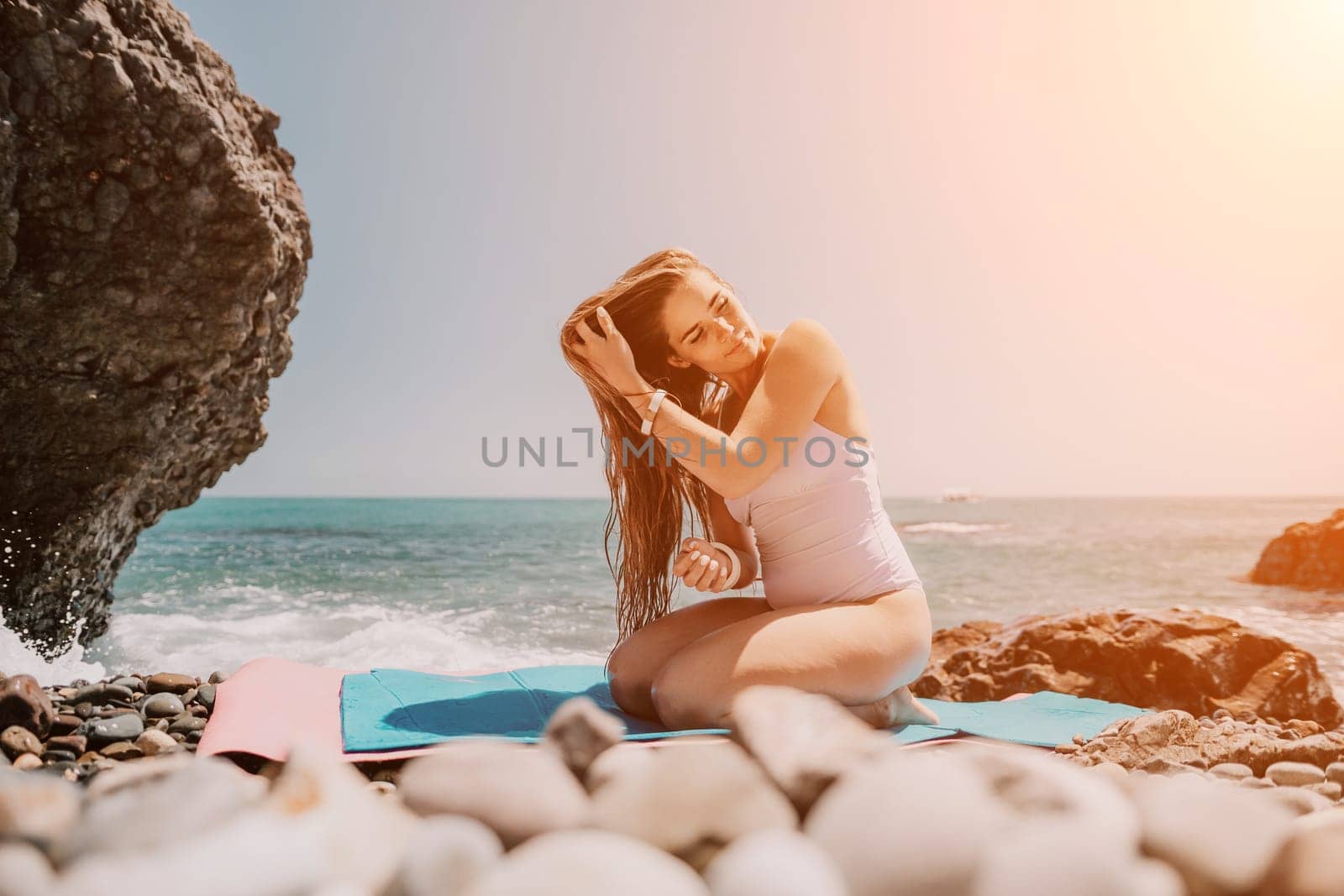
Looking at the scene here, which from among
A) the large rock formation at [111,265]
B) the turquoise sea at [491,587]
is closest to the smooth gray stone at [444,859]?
the turquoise sea at [491,587]

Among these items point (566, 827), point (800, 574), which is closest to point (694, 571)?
point (800, 574)

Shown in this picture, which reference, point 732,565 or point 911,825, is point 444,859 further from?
point 732,565

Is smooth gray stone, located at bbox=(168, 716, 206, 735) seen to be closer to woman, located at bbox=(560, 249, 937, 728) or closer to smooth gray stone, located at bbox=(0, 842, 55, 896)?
woman, located at bbox=(560, 249, 937, 728)

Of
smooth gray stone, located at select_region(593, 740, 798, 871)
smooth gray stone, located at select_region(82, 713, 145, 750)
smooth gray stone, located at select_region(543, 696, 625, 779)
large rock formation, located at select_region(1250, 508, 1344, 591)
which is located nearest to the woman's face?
smooth gray stone, located at select_region(543, 696, 625, 779)

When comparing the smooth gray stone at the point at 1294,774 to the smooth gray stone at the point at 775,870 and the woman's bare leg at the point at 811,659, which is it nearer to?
the woman's bare leg at the point at 811,659

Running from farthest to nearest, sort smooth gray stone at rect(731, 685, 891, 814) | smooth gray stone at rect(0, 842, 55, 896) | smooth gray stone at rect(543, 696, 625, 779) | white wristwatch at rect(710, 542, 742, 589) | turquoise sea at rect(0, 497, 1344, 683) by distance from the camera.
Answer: turquoise sea at rect(0, 497, 1344, 683), white wristwatch at rect(710, 542, 742, 589), smooth gray stone at rect(543, 696, 625, 779), smooth gray stone at rect(731, 685, 891, 814), smooth gray stone at rect(0, 842, 55, 896)

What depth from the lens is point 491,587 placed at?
39.9 feet

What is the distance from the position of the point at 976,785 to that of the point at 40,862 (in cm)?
124

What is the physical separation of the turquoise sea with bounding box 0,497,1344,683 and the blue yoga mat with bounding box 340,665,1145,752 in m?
1.47

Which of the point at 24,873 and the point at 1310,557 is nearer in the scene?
the point at 24,873

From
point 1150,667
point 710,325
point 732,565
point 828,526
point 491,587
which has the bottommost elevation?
point 491,587

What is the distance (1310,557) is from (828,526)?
1150 cm

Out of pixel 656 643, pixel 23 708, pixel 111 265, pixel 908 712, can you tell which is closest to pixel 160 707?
pixel 23 708

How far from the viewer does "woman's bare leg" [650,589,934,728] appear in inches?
98.3
